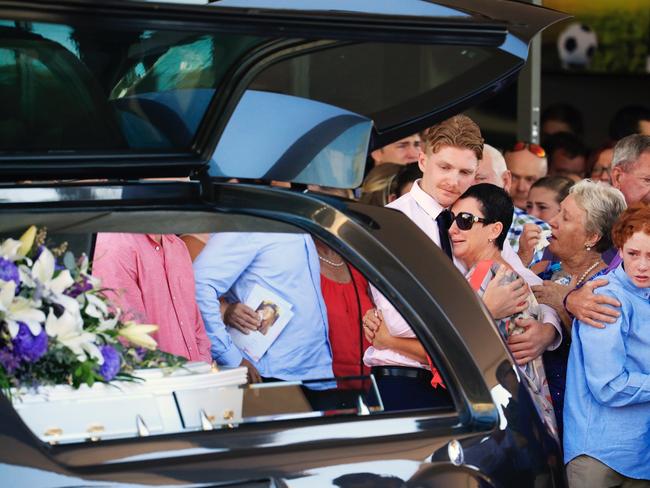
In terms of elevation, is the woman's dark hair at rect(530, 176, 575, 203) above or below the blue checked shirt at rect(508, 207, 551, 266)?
above

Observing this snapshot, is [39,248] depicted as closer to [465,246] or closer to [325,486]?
[325,486]

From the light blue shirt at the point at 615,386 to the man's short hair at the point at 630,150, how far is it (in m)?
1.39

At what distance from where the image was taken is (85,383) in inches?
105

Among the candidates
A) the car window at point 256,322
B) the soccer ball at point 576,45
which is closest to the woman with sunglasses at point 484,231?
the car window at point 256,322

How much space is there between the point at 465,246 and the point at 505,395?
196 cm

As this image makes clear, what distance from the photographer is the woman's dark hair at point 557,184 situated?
6884 millimetres

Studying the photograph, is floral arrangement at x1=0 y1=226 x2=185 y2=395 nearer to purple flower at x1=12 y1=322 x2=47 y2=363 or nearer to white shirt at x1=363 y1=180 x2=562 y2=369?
purple flower at x1=12 y1=322 x2=47 y2=363

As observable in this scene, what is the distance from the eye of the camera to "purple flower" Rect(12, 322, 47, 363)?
2590 mm

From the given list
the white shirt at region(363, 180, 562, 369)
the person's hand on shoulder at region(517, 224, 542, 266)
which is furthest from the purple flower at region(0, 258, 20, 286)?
the person's hand on shoulder at region(517, 224, 542, 266)

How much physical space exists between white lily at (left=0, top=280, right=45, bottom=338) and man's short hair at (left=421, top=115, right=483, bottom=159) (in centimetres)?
225

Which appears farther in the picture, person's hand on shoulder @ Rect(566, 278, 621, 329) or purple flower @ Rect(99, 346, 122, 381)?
person's hand on shoulder @ Rect(566, 278, 621, 329)

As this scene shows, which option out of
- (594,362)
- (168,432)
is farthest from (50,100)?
(594,362)

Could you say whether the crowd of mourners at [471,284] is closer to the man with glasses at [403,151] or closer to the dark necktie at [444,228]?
the dark necktie at [444,228]

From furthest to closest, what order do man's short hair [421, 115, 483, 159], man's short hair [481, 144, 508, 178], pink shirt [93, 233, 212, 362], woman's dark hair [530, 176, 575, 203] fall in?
woman's dark hair [530, 176, 575, 203], man's short hair [481, 144, 508, 178], man's short hair [421, 115, 483, 159], pink shirt [93, 233, 212, 362]
